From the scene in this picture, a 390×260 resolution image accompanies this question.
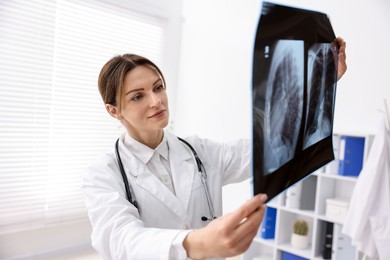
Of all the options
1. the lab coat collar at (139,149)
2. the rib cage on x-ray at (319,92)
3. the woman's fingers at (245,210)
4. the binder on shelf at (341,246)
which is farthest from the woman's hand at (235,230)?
the binder on shelf at (341,246)

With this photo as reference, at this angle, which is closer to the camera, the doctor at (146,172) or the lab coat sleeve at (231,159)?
the doctor at (146,172)

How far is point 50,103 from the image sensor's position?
114 inches

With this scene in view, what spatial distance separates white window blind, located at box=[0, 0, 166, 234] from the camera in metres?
2.71

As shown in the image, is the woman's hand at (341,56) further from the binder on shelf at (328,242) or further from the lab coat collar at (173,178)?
the binder on shelf at (328,242)

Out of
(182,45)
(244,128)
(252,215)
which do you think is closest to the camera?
(252,215)

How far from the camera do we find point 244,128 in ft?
10.6

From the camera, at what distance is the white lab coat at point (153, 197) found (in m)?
0.82

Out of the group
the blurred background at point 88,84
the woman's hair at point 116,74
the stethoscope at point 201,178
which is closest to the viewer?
the stethoscope at point 201,178

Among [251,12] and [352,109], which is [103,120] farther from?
[352,109]

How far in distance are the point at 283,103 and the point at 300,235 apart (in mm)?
2286

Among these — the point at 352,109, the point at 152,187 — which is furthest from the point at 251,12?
the point at 152,187

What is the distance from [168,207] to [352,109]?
1913 millimetres

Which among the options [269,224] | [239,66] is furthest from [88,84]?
[269,224]

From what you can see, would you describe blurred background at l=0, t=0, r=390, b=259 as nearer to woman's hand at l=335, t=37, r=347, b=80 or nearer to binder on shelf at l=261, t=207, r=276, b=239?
binder on shelf at l=261, t=207, r=276, b=239
